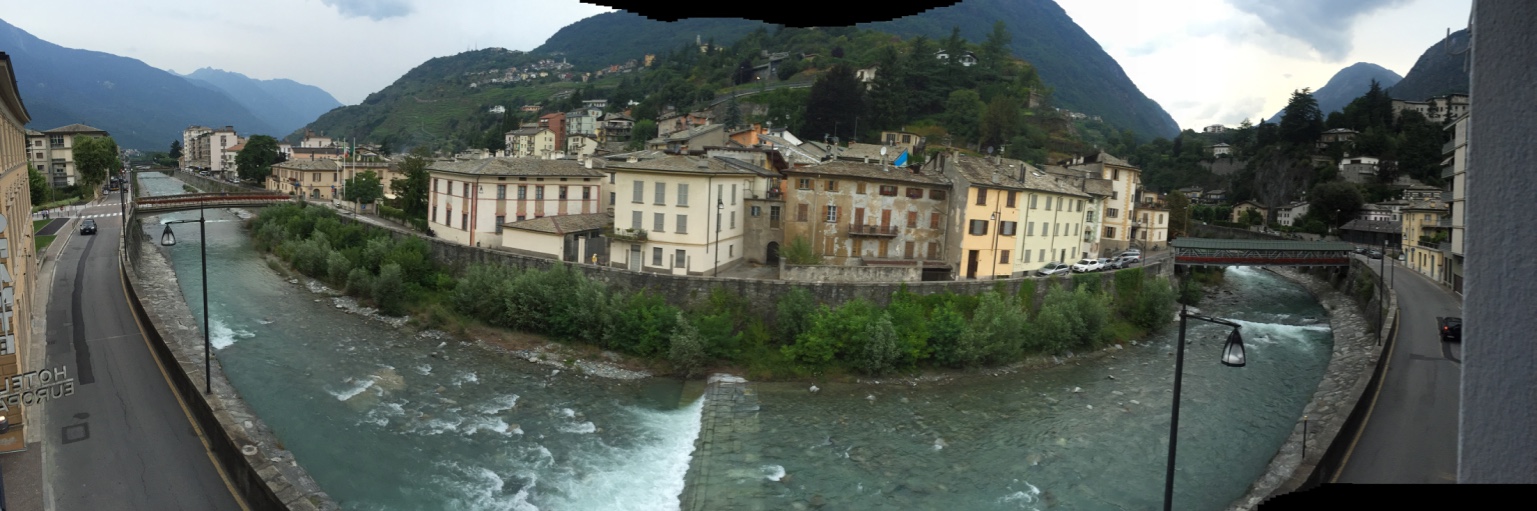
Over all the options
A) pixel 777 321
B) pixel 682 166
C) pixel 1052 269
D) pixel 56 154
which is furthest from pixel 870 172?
pixel 56 154

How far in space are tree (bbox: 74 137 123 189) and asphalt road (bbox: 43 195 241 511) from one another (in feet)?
140

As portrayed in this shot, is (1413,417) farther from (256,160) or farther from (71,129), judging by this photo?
(256,160)

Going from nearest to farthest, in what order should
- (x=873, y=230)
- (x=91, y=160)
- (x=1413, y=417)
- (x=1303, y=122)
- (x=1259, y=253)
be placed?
(x=1413, y=417) < (x=873, y=230) < (x=1259, y=253) < (x=91, y=160) < (x=1303, y=122)

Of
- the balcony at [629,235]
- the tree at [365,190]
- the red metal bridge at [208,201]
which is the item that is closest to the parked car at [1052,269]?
the balcony at [629,235]

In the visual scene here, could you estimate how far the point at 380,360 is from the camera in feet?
69.4

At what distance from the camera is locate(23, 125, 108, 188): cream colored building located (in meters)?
52.2

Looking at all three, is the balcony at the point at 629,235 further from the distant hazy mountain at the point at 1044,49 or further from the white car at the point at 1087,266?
the distant hazy mountain at the point at 1044,49

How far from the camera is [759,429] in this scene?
687 inches

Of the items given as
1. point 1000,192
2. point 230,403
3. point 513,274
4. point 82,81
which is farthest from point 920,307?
point 82,81

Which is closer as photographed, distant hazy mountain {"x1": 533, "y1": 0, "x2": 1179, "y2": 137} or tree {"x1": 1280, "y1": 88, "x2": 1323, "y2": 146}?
tree {"x1": 1280, "y1": 88, "x2": 1323, "y2": 146}

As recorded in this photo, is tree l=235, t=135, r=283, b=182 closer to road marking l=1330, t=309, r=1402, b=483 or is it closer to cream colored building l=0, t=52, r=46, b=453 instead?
cream colored building l=0, t=52, r=46, b=453

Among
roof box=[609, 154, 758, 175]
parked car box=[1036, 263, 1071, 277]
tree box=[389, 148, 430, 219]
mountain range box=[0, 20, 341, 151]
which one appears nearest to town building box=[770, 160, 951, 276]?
roof box=[609, 154, 758, 175]

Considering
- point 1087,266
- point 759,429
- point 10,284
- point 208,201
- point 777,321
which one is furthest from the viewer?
point 208,201

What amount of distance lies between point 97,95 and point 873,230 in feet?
445
